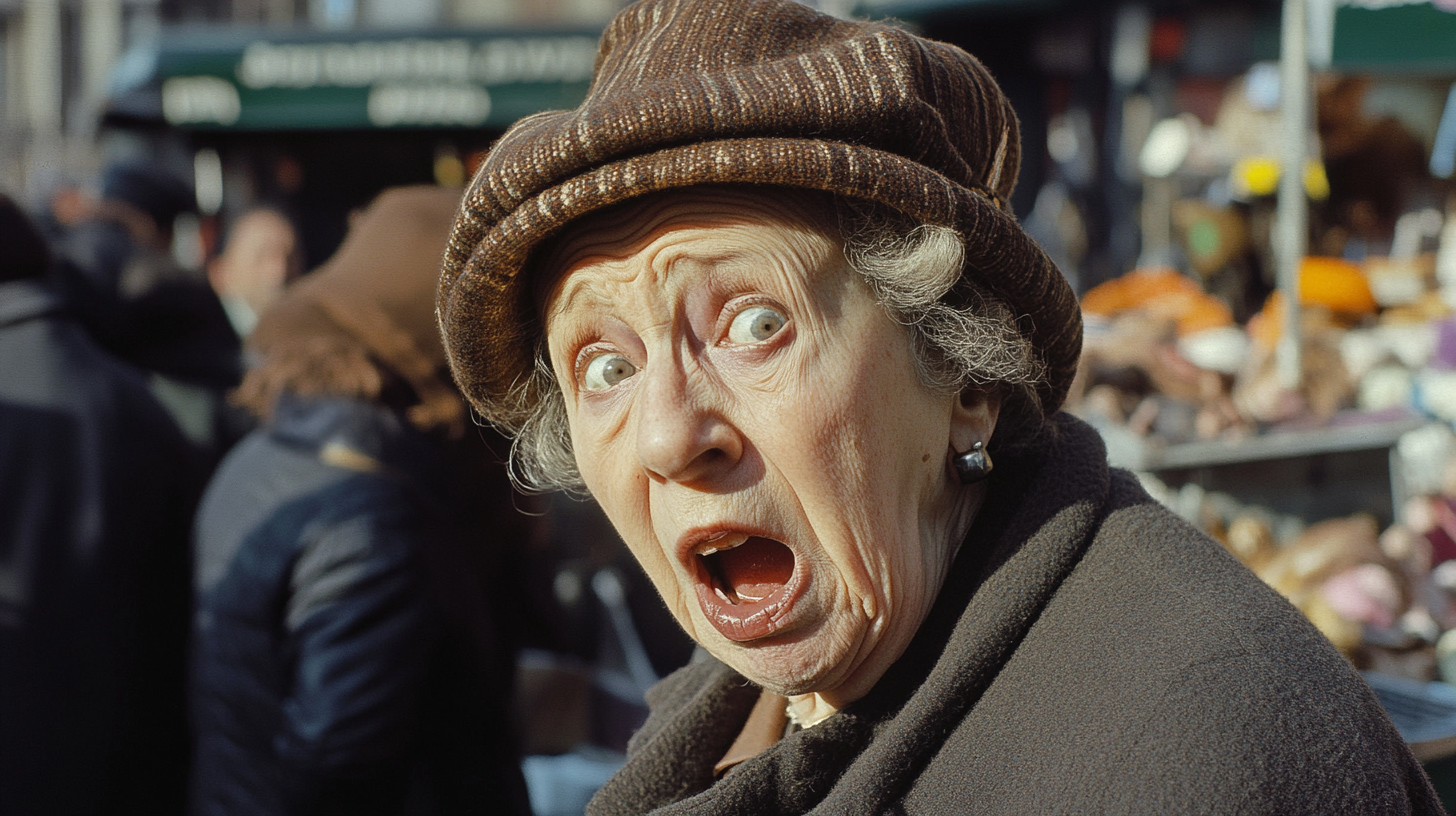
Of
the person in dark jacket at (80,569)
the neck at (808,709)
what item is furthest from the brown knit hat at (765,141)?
the person in dark jacket at (80,569)

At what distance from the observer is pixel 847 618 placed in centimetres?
133

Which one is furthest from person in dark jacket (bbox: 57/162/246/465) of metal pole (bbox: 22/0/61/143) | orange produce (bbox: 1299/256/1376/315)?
metal pole (bbox: 22/0/61/143)

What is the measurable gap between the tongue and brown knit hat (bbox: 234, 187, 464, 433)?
1.52m

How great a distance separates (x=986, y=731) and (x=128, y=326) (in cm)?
412

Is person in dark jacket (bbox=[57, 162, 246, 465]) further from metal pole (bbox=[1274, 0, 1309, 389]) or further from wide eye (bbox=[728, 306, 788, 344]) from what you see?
metal pole (bbox=[1274, 0, 1309, 389])

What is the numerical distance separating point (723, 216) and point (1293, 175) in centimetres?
413

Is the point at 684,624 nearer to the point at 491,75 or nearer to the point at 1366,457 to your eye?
the point at 1366,457

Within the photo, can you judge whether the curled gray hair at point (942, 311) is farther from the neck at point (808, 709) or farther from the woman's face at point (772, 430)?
the neck at point (808, 709)

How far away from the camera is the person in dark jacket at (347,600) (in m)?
2.42

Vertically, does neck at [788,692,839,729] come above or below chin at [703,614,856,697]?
below

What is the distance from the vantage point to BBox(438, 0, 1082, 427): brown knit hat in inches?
Answer: 48.6

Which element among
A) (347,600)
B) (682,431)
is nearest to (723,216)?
(682,431)

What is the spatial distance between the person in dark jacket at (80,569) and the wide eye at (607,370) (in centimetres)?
169

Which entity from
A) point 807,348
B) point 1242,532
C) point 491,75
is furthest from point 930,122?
point 491,75
